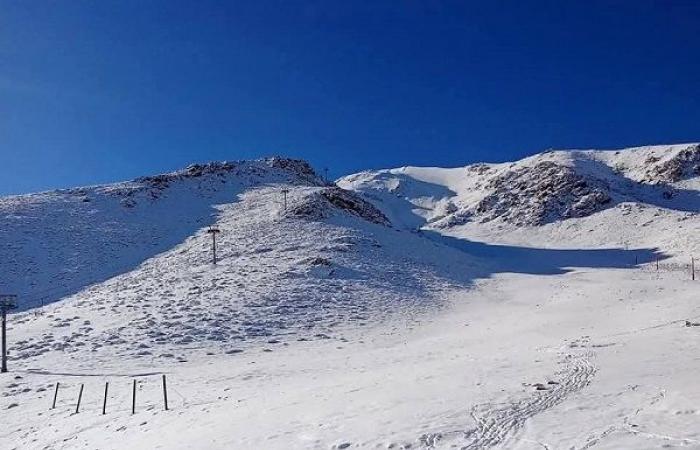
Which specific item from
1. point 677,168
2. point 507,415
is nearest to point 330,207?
point 507,415

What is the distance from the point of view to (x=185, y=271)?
46.3 m

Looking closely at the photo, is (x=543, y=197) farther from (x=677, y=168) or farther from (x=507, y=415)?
(x=507, y=415)

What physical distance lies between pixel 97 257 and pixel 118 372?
126 ft

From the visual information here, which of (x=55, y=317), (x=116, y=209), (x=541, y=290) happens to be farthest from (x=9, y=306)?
(x=116, y=209)

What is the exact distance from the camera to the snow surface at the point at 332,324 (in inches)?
500

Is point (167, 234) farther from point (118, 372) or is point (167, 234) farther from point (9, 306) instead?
point (118, 372)

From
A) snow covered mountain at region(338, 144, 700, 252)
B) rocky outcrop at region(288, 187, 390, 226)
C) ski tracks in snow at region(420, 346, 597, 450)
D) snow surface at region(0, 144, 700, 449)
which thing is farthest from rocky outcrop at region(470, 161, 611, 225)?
ski tracks in snow at region(420, 346, 597, 450)

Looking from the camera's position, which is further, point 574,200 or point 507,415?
point 574,200

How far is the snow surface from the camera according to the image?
12711mm

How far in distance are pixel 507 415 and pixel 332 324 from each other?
22.0m

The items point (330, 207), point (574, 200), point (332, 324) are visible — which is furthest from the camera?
point (574, 200)

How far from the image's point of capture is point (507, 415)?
12.1m

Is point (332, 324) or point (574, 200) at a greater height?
point (574, 200)

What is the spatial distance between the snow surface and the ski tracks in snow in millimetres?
65
